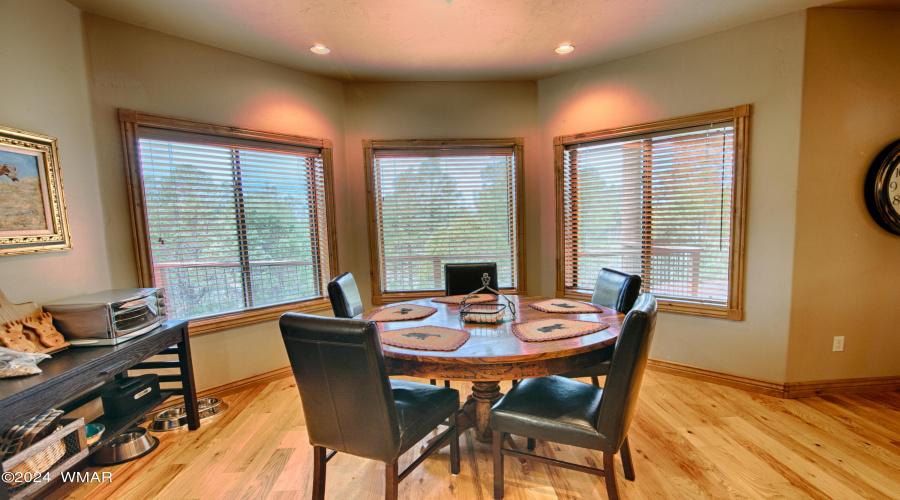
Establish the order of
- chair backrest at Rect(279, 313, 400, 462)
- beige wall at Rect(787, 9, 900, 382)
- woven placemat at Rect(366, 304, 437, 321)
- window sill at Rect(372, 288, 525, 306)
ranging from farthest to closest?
window sill at Rect(372, 288, 525, 306)
beige wall at Rect(787, 9, 900, 382)
woven placemat at Rect(366, 304, 437, 321)
chair backrest at Rect(279, 313, 400, 462)

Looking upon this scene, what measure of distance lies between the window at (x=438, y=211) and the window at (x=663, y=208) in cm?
51

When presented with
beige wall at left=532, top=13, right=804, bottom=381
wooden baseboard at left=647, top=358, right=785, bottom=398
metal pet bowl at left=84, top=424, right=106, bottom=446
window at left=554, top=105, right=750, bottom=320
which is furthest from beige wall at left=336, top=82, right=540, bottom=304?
metal pet bowl at left=84, top=424, right=106, bottom=446

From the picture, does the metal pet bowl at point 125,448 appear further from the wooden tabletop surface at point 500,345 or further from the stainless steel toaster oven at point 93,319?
the wooden tabletop surface at point 500,345

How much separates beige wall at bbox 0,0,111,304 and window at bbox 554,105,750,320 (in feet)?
11.2

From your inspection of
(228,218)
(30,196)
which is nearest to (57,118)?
(30,196)

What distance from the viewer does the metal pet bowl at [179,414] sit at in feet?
8.01

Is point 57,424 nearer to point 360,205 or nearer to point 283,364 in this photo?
point 283,364

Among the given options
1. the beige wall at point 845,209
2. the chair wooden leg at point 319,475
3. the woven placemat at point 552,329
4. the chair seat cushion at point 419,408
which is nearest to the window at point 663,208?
the beige wall at point 845,209

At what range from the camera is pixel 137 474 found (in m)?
2.01

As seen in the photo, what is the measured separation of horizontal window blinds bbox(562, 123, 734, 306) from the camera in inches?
114

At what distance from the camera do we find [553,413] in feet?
5.41

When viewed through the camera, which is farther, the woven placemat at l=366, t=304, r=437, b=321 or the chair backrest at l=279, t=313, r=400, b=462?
the woven placemat at l=366, t=304, r=437, b=321

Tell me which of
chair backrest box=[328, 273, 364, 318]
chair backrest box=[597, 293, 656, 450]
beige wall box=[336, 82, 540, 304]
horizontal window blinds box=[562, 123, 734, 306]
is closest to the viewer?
chair backrest box=[597, 293, 656, 450]

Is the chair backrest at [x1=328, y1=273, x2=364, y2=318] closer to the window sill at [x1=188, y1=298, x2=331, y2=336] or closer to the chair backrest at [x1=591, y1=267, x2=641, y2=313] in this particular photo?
the window sill at [x1=188, y1=298, x2=331, y2=336]
